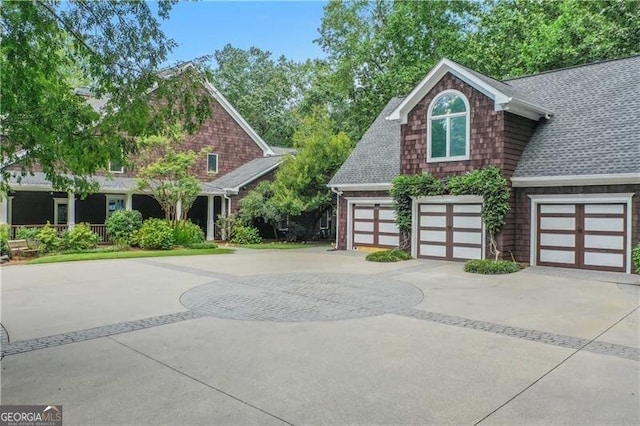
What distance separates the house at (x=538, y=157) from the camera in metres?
11.8

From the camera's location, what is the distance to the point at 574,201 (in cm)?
1227

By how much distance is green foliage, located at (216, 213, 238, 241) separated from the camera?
22.0 meters

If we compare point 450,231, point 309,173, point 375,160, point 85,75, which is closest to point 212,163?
point 309,173

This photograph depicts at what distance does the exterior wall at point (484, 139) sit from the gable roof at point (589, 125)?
0.49 meters

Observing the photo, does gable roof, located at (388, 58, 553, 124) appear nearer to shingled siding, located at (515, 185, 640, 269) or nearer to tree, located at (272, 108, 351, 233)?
shingled siding, located at (515, 185, 640, 269)

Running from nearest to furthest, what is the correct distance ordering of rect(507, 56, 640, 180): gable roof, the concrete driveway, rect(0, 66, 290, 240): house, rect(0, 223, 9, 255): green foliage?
the concrete driveway → rect(507, 56, 640, 180): gable roof → rect(0, 223, 9, 255): green foliage → rect(0, 66, 290, 240): house

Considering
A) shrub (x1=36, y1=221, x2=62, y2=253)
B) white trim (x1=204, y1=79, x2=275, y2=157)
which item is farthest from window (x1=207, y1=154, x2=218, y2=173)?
shrub (x1=36, y1=221, x2=62, y2=253)

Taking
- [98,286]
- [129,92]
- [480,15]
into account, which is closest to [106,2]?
[129,92]

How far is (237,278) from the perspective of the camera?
36.2 ft

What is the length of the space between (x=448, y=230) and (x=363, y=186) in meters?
4.10

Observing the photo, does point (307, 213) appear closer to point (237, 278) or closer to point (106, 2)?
point (237, 278)

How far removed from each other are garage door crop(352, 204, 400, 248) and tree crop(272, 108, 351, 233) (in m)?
2.89

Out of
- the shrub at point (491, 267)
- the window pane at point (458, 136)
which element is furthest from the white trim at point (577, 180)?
the shrub at point (491, 267)

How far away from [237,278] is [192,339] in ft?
16.8
